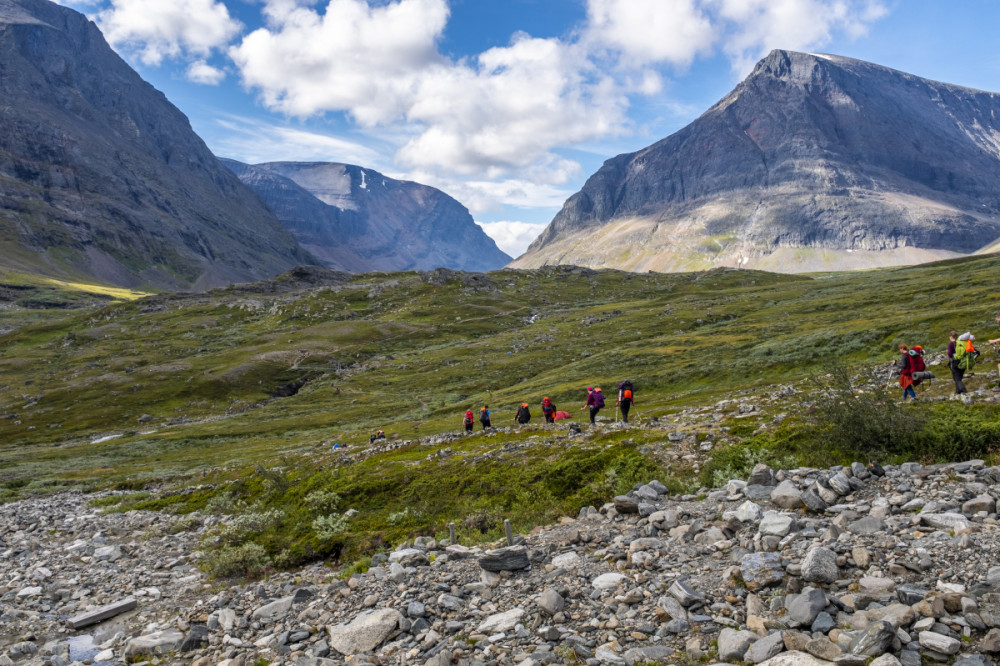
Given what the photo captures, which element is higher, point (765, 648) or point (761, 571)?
point (761, 571)

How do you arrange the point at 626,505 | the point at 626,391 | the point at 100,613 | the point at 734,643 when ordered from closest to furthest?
the point at 734,643 → the point at 626,505 → the point at 100,613 → the point at 626,391

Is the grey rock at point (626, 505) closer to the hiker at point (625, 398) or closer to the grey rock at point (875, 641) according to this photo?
the grey rock at point (875, 641)

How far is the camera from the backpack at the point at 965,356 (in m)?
21.4

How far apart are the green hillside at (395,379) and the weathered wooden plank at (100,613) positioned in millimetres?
4141

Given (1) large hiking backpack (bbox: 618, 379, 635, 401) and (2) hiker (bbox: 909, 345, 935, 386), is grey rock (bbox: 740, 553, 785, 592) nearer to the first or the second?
(2) hiker (bbox: 909, 345, 935, 386)

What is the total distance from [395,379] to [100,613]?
285ft

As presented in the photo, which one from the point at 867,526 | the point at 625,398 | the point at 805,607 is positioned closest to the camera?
the point at 805,607

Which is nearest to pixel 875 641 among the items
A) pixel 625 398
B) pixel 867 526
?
pixel 867 526

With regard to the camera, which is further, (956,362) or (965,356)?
(956,362)

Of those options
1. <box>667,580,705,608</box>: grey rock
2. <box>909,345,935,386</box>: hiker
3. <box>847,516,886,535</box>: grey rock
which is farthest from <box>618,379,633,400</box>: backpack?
<box>667,580,705,608</box>: grey rock

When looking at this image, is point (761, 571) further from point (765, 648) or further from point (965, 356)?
point (965, 356)

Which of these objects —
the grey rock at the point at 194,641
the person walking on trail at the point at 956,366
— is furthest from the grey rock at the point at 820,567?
the person walking on trail at the point at 956,366

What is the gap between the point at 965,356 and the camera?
21.5 metres

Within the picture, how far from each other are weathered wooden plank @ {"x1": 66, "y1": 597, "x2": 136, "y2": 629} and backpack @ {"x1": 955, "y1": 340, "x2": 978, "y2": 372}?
3067 centimetres
